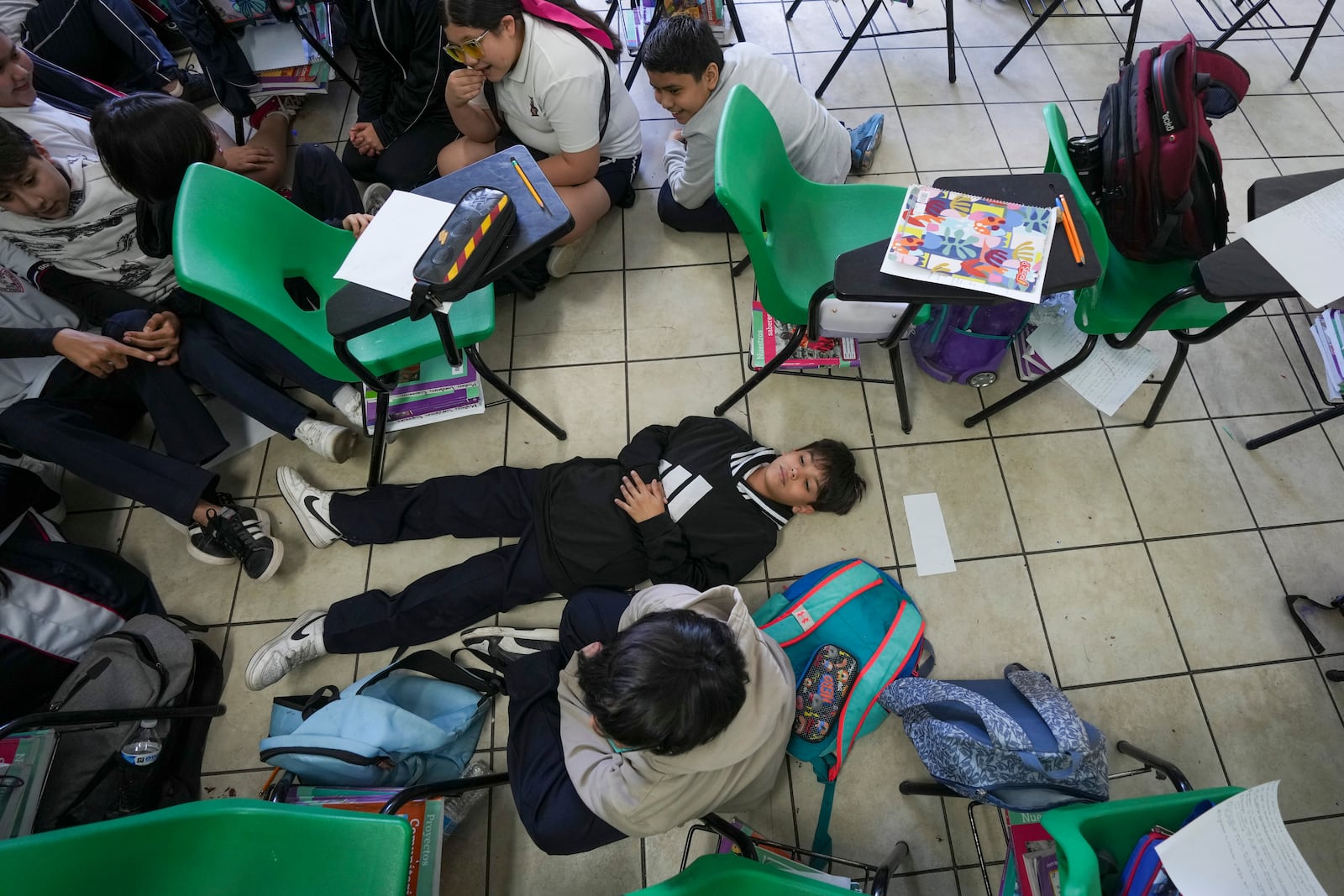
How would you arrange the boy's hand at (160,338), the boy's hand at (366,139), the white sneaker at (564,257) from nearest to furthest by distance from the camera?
the boy's hand at (160,338), the white sneaker at (564,257), the boy's hand at (366,139)

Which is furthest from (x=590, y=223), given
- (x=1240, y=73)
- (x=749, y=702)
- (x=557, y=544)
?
(x=1240, y=73)

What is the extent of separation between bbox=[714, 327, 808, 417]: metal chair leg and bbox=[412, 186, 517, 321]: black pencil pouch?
0.83 metres

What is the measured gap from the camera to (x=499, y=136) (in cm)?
226

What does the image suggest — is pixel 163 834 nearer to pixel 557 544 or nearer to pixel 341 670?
pixel 341 670

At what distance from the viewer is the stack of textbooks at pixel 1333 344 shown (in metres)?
1.81

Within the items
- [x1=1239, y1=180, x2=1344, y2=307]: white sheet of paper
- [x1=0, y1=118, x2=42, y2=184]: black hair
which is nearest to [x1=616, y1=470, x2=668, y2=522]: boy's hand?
[x1=1239, y1=180, x2=1344, y2=307]: white sheet of paper

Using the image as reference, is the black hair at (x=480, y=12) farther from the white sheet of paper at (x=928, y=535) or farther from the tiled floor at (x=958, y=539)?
the white sheet of paper at (x=928, y=535)

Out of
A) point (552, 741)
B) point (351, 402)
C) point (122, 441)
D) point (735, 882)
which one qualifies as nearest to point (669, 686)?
point (735, 882)

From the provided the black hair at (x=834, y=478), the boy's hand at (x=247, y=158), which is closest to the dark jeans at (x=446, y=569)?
the black hair at (x=834, y=478)

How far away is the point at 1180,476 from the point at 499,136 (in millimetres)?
2518

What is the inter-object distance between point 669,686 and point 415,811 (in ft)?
2.25

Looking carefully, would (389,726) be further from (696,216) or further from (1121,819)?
(696,216)

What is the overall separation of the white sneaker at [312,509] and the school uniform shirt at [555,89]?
1.29 m

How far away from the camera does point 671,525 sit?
1687 millimetres
